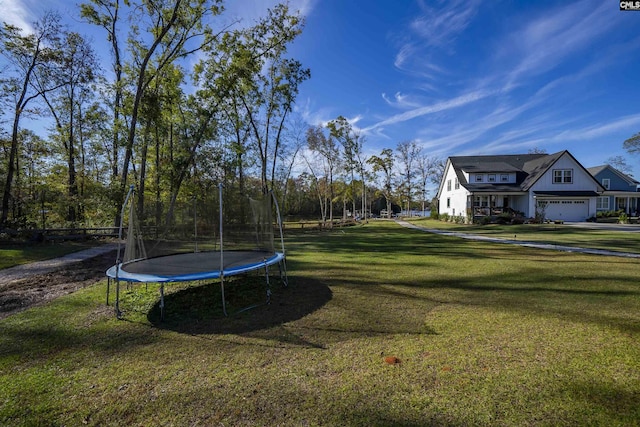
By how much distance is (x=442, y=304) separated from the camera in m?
4.73

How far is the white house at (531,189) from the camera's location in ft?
81.6

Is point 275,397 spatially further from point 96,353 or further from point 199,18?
point 199,18

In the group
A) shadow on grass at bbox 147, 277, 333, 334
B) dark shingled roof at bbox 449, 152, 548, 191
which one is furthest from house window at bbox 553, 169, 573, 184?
shadow on grass at bbox 147, 277, 333, 334

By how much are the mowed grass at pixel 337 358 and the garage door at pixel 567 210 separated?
2386 centimetres

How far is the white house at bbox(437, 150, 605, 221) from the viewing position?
979 inches

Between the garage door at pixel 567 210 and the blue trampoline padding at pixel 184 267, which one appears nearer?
the blue trampoline padding at pixel 184 267

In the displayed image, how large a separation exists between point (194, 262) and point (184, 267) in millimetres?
566

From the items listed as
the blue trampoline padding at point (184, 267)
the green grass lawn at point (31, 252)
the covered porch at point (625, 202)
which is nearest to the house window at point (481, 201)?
the covered porch at point (625, 202)

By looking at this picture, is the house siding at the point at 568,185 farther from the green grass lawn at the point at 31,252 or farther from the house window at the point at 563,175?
the green grass lawn at the point at 31,252

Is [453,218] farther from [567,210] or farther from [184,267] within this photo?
[184,267]

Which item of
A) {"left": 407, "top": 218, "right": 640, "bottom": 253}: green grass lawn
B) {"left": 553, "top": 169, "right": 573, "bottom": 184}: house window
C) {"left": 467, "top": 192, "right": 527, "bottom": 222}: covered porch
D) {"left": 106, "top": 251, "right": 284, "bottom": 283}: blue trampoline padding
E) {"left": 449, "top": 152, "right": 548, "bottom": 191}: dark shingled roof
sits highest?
{"left": 449, "top": 152, "right": 548, "bottom": 191}: dark shingled roof

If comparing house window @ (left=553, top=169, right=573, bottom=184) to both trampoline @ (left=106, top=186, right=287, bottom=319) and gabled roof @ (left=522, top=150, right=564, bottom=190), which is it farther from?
trampoline @ (left=106, top=186, right=287, bottom=319)

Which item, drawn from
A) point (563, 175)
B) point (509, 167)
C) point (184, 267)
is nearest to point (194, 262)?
point (184, 267)

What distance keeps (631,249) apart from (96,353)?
14368mm
